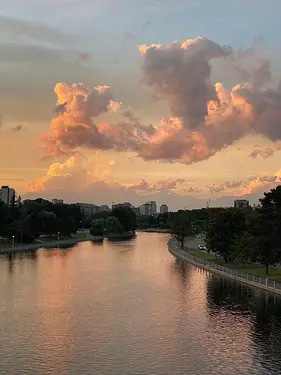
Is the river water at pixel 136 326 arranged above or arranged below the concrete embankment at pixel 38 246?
below

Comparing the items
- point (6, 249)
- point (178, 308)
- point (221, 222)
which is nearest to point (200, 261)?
point (221, 222)

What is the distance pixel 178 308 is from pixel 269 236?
22.0 meters

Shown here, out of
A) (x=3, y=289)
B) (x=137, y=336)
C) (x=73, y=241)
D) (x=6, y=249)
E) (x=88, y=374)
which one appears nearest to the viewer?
(x=88, y=374)

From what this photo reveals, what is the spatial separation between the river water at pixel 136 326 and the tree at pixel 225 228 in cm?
1584

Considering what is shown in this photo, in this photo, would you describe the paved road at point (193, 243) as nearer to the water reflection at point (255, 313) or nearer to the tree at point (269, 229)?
the tree at point (269, 229)

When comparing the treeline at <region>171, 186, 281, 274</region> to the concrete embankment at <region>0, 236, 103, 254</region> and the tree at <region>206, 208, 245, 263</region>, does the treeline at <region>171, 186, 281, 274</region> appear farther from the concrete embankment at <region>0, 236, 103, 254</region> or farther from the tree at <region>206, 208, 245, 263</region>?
the concrete embankment at <region>0, 236, 103, 254</region>

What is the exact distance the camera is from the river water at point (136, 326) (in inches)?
1217

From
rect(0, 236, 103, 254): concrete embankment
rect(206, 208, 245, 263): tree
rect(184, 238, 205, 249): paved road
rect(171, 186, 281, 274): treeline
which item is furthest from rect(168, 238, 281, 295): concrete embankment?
rect(0, 236, 103, 254): concrete embankment

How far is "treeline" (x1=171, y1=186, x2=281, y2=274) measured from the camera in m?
65.5

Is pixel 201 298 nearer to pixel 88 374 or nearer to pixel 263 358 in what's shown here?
pixel 263 358

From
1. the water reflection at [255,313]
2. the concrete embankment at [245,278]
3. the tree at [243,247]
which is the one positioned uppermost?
the tree at [243,247]

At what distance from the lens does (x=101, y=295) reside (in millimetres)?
56000

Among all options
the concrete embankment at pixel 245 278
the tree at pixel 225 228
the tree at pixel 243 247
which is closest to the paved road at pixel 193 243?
the concrete embankment at pixel 245 278

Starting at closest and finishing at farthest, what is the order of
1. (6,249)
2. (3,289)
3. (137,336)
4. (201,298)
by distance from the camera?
(137,336)
(201,298)
(3,289)
(6,249)
